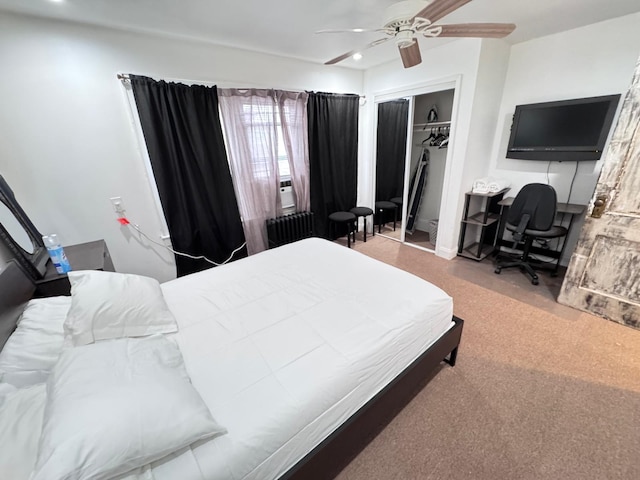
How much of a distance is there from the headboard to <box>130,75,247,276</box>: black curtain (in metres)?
1.24

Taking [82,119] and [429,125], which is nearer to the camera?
[82,119]

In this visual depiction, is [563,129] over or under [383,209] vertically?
over

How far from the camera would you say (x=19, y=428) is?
0.79 metres

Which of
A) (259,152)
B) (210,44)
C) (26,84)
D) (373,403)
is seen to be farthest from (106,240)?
(373,403)

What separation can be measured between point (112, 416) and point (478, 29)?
101 inches

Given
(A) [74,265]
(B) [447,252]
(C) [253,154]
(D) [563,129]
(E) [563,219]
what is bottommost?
(B) [447,252]

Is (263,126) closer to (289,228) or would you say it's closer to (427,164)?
(289,228)

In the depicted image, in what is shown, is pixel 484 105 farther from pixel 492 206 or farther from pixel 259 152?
pixel 259 152

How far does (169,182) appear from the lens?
255cm

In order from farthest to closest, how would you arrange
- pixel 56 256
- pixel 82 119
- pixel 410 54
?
pixel 82 119, pixel 410 54, pixel 56 256

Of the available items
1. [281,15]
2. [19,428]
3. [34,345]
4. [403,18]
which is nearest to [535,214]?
[403,18]

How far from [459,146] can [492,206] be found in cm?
101

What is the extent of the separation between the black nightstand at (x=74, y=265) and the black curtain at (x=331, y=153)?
7.71 feet

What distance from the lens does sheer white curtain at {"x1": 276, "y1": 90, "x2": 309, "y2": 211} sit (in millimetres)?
3053
